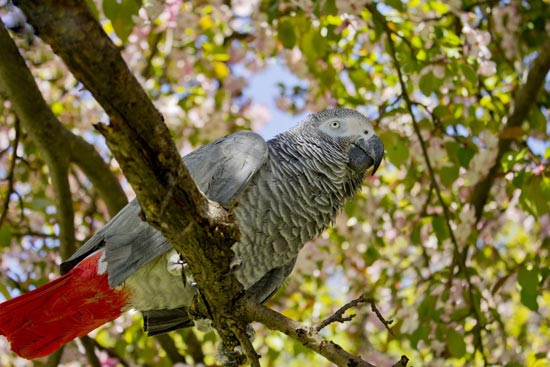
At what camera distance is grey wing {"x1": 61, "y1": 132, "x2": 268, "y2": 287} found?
220 centimetres

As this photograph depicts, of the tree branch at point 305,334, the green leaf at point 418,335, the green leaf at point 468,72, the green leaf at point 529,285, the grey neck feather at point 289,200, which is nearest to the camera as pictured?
the tree branch at point 305,334

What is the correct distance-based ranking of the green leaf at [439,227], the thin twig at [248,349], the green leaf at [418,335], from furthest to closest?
the green leaf at [439,227] → the green leaf at [418,335] → the thin twig at [248,349]

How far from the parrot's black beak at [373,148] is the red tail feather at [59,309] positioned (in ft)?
3.37

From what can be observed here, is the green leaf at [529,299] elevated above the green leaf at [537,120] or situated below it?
below

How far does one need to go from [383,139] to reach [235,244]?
1.03 meters

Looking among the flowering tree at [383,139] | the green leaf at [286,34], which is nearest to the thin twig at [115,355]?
the flowering tree at [383,139]

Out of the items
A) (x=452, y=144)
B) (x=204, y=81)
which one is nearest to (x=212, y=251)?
(x=452, y=144)

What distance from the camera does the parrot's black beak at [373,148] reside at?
8.16ft

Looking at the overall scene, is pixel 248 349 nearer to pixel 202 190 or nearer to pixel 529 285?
pixel 202 190

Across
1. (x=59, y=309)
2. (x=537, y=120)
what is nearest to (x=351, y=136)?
(x=537, y=120)

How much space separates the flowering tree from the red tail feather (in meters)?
0.43

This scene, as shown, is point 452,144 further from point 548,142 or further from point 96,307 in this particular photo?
point 96,307

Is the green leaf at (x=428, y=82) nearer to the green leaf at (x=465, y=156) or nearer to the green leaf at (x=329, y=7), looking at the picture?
the green leaf at (x=465, y=156)

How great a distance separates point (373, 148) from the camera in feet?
8.20
